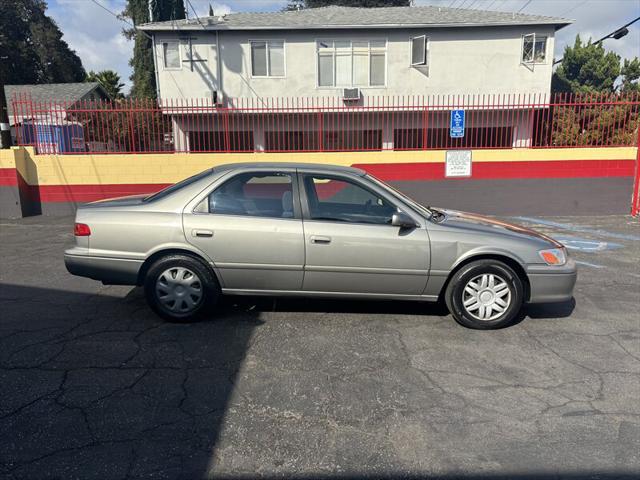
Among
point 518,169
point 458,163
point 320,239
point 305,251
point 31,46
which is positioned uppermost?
point 31,46

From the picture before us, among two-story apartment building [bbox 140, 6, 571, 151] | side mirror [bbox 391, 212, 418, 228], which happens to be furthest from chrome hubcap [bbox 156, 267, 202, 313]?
two-story apartment building [bbox 140, 6, 571, 151]

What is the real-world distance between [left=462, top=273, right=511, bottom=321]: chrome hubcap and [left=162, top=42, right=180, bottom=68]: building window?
17.2 meters

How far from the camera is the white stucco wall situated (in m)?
18.3

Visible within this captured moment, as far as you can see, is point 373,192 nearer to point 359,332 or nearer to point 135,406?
point 359,332

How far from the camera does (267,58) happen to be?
18.6 meters

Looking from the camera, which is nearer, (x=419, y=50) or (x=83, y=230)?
(x=83, y=230)

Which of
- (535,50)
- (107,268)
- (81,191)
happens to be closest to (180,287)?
(107,268)

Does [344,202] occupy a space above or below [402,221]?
above

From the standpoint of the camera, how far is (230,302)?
5.25 m

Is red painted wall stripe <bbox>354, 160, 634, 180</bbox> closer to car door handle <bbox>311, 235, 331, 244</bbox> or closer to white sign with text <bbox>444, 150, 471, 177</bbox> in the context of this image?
white sign with text <bbox>444, 150, 471, 177</bbox>

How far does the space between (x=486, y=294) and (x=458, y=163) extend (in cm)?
763

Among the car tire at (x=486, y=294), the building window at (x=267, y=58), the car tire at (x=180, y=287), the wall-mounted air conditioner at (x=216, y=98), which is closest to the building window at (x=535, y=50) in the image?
the building window at (x=267, y=58)

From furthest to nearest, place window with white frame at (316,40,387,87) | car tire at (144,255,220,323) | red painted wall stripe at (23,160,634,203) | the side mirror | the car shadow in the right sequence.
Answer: window with white frame at (316,40,387,87) < red painted wall stripe at (23,160,634,203) < car tire at (144,255,220,323) < the side mirror < the car shadow

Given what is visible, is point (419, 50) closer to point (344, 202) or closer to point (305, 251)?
point (344, 202)
